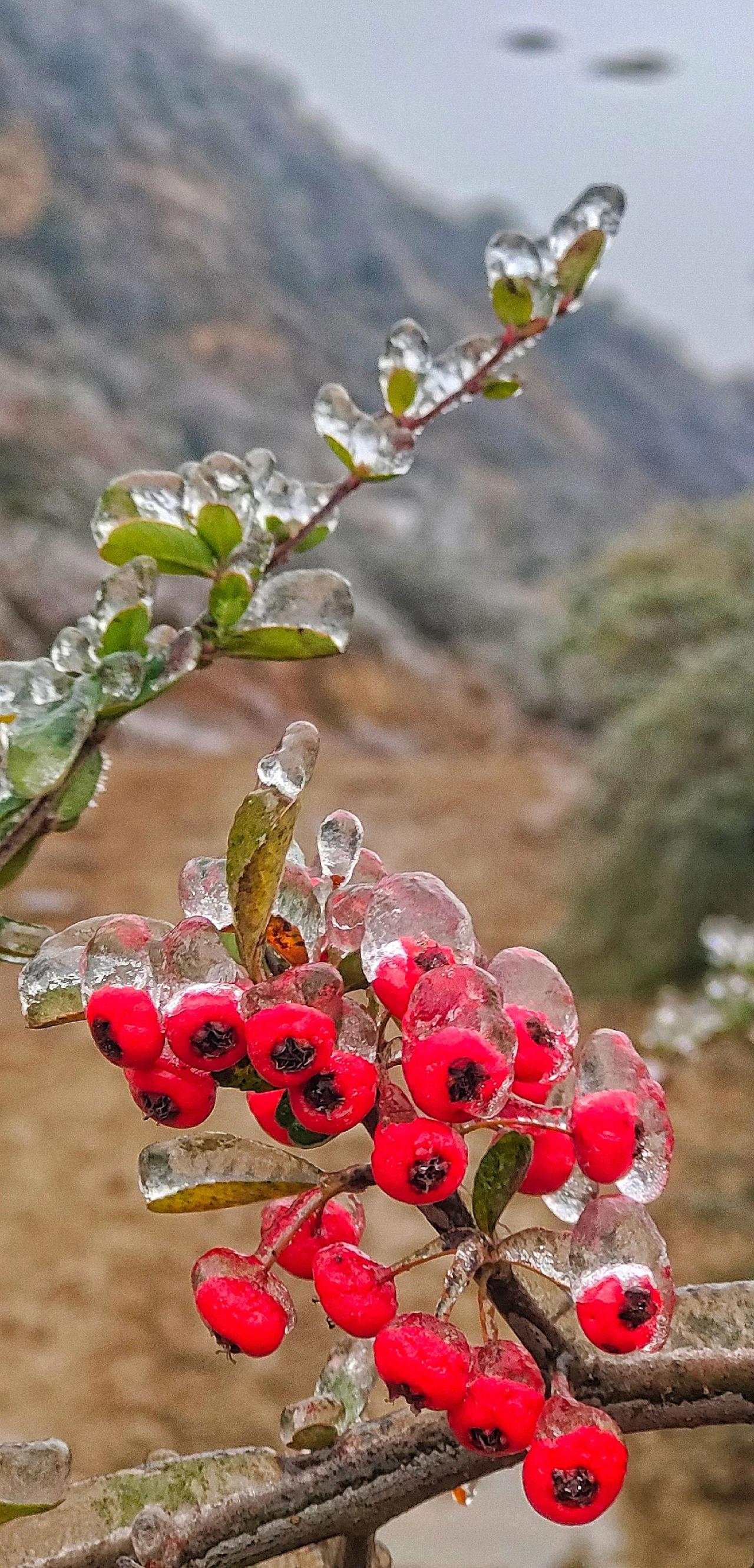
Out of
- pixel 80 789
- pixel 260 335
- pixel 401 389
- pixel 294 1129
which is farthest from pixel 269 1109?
pixel 260 335

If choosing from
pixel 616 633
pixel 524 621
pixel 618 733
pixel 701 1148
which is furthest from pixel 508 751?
pixel 701 1148

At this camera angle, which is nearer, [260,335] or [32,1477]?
[32,1477]

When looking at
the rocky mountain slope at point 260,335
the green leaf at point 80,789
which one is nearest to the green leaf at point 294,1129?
the green leaf at point 80,789

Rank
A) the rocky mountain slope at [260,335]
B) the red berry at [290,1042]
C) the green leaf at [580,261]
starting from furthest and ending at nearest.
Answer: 1. the rocky mountain slope at [260,335]
2. the green leaf at [580,261]
3. the red berry at [290,1042]

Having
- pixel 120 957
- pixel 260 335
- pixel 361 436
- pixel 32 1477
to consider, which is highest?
pixel 361 436

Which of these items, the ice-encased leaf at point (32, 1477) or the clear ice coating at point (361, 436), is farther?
the clear ice coating at point (361, 436)

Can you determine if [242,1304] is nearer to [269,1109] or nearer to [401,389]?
[269,1109]

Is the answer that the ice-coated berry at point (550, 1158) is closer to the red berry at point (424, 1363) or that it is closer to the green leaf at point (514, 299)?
the red berry at point (424, 1363)
